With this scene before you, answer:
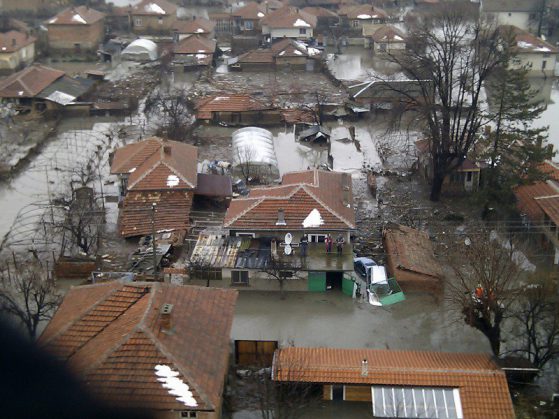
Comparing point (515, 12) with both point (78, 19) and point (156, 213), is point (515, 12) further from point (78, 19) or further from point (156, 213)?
point (156, 213)

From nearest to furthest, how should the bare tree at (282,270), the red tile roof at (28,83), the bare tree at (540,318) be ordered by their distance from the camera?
the bare tree at (540,318) < the bare tree at (282,270) < the red tile roof at (28,83)

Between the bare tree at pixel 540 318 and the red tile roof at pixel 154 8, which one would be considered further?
the red tile roof at pixel 154 8

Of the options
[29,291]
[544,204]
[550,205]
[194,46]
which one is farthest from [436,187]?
[194,46]

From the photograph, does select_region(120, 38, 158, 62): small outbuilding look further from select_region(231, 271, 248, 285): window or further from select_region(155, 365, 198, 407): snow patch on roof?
select_region(155, 365, 198, 407): snow patch on roof

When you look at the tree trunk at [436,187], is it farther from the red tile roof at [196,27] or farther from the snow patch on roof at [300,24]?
the red tile roof at [196,27]

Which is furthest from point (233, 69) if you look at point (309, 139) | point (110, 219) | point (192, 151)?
point (110, 219)

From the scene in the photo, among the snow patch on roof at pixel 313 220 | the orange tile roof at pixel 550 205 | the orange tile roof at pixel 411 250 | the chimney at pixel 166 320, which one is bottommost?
the orange tile roof at pixel 411 250

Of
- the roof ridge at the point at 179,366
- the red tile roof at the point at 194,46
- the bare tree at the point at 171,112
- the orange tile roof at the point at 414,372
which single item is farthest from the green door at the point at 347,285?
the red tile roof at the point at 194,46
